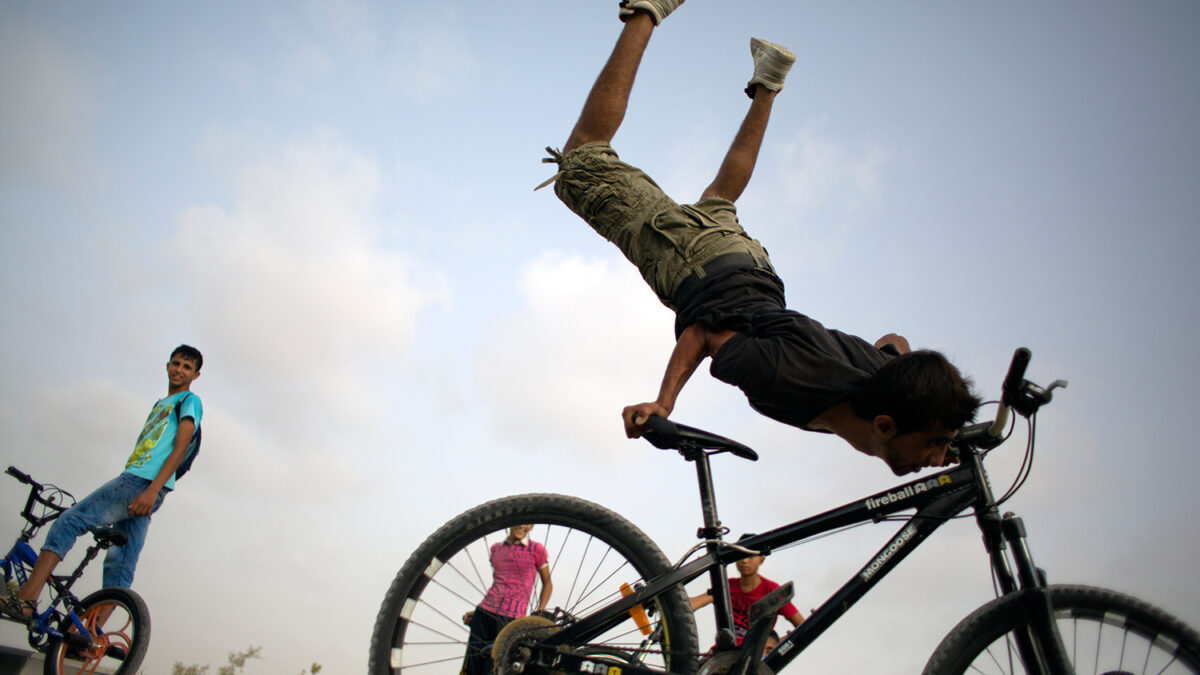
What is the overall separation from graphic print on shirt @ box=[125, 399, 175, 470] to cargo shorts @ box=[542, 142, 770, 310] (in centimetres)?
376

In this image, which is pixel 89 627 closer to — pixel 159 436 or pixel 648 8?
pixel 159 436

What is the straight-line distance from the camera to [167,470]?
4930 millimetres

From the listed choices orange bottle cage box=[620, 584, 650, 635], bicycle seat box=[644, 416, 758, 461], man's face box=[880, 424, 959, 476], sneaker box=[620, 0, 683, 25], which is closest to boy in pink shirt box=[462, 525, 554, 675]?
orange bottle cage box=[620, 584, 650, 635]

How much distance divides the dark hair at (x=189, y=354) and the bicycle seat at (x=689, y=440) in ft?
15.3

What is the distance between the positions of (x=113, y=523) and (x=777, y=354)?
186 inches

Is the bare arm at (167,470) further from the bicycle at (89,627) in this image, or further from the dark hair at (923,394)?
the dark hair at (923,394)

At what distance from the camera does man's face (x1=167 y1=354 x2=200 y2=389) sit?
17.8 ft

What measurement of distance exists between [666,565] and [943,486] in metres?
0.93

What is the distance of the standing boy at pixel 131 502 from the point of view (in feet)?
15.0

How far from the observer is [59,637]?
177 inches

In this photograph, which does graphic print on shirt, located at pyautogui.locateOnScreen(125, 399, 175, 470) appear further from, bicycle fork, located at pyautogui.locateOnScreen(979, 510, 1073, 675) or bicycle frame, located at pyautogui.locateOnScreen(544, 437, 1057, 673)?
bicycle fork, located at pyautogui.locateOnScreen(979, 510, 1073, 675)

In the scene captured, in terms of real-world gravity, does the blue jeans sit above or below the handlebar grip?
below

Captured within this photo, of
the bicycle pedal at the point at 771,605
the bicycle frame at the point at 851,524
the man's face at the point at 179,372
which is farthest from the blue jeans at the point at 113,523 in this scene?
the bicycle pedal at the point at 771,605

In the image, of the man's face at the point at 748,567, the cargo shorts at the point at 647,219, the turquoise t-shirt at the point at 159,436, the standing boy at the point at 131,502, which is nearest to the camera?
the cargo shorts at the point at 647,219
